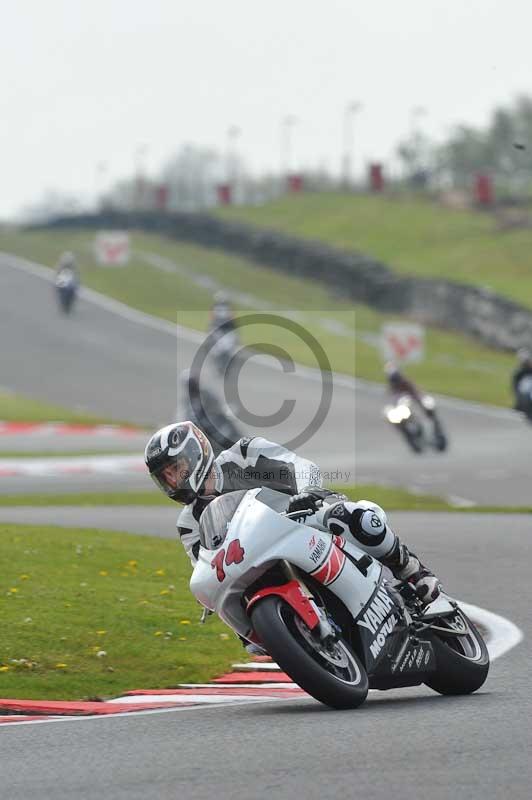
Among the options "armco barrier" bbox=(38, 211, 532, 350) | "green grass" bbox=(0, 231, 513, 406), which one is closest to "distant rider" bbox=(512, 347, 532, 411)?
"green grass" bbox=(0, 231, 513, 406)

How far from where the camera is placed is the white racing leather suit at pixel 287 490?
6867 mm

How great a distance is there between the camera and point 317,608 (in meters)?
6.41

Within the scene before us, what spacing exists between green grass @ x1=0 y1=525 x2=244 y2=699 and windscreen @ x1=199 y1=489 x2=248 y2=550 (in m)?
1.28

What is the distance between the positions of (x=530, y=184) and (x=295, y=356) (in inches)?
1221

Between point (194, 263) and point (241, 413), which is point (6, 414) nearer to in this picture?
point (241, 413)

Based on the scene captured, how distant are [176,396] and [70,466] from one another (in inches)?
425

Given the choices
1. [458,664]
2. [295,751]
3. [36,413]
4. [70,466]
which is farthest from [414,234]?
[295,751]

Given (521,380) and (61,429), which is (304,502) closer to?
(521,380)

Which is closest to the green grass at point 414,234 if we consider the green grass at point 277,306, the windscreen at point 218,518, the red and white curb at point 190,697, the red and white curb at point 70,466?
the green grass at point 277,306

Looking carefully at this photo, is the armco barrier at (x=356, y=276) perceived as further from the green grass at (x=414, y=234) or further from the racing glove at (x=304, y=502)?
the racing glove at (x=304, y=502)

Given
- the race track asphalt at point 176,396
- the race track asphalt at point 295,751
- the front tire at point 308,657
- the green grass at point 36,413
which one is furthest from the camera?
the green grass at point 36,413

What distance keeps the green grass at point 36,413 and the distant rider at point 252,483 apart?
72.9ft

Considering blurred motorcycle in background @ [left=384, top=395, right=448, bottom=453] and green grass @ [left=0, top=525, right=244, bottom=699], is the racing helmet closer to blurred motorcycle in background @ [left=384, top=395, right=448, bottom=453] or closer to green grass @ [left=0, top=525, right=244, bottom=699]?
green grass @ [left=0, top=525, right=244, bottom=699]

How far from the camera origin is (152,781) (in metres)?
5.11
